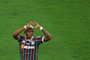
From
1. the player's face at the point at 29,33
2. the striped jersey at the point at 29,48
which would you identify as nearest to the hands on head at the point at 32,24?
the player's face at the point at 29,33

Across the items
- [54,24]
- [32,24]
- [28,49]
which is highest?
[32,24]

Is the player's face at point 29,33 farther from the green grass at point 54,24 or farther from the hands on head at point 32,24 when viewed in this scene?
the green grass at point 54,24

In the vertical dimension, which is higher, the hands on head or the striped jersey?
the hands on head

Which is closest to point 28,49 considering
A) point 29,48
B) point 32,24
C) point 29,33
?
point 29,48

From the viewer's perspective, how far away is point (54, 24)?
14555 mm

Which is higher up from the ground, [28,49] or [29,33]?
[29,33]

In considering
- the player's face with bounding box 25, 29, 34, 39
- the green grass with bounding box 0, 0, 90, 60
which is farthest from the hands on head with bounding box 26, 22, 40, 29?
the green grass with bounding box 0, 0, 90, 60

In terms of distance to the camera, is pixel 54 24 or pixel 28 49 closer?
pixel 28 49

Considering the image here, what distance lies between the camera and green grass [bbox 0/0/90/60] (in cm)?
1270

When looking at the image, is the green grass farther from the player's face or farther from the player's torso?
the player's face

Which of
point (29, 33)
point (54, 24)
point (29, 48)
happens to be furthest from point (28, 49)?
point (54, 24)

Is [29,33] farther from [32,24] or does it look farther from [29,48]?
[29,48]

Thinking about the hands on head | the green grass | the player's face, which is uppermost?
the hands on head

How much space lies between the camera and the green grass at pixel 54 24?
12.7 m
